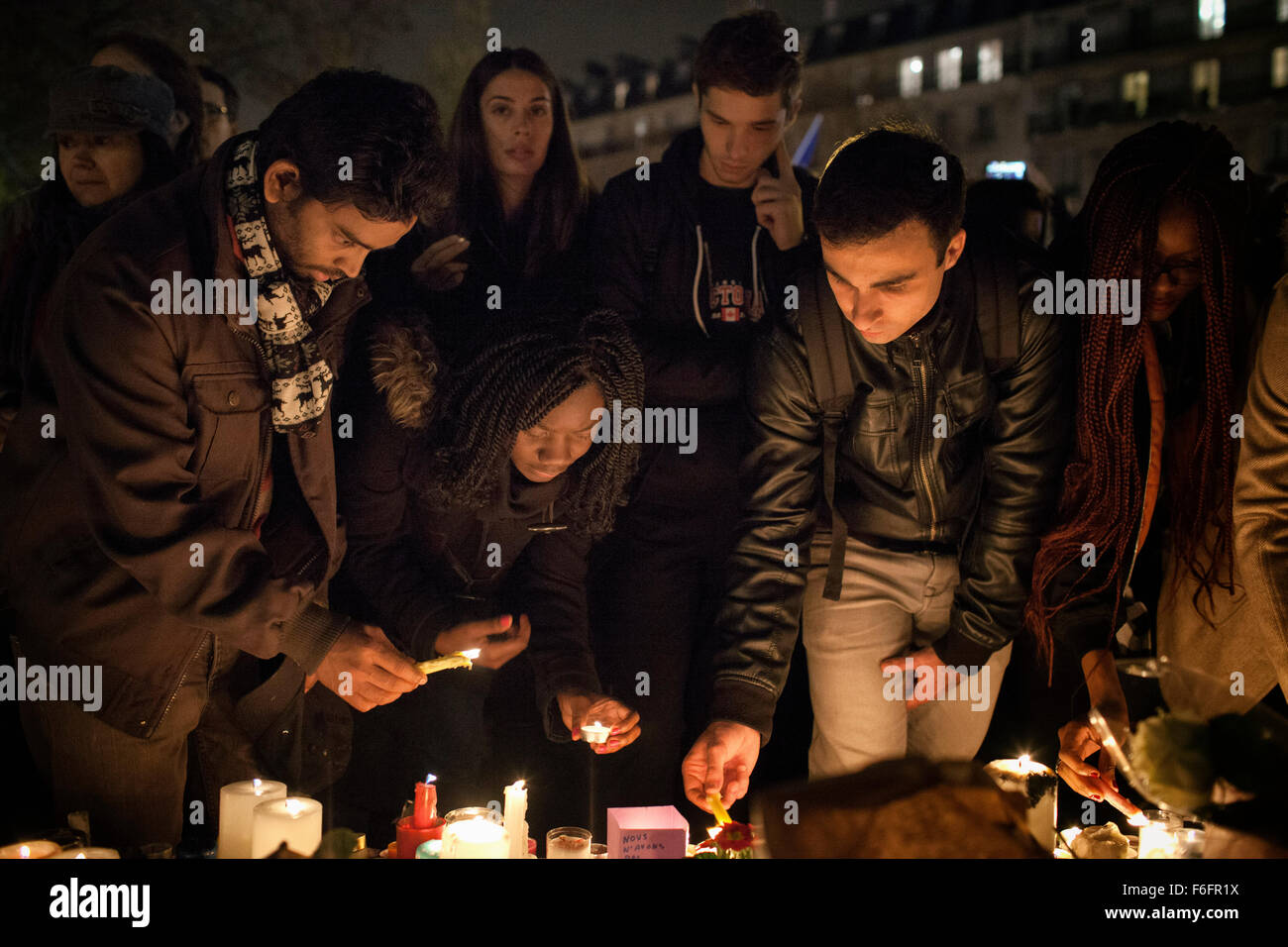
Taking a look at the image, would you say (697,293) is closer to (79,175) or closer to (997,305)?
(997,305)

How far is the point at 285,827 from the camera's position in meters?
2.07

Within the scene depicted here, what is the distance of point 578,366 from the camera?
9.42 feet

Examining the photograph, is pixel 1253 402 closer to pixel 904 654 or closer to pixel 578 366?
pixel 904 654

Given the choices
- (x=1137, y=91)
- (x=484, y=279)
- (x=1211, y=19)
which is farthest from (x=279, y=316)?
(x=1137, y=91)

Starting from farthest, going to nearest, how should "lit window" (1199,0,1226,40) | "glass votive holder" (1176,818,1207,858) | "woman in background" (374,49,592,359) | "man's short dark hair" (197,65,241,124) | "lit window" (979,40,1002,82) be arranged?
"lit window" (979,40,1002,82), "lit window" (1199,0,1226,40), "man's short dark hair" (197,65,241,124), "woman in background" (374,49,592,359), "glass votive holder" (1176,818,1207,858)

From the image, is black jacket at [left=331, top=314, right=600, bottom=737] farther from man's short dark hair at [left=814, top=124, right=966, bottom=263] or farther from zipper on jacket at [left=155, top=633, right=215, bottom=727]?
man's short dark hair at [left=814, top=124, right=966, bottom=263]

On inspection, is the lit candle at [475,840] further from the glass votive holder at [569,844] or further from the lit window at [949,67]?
the lit window at [949,67]

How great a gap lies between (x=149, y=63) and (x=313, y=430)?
1.56 m

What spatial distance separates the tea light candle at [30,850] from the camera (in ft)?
6.40

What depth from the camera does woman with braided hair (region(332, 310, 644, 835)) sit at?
286cm

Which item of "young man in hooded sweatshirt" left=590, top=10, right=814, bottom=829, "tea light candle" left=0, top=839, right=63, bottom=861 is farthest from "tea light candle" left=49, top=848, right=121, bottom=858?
"young man in hooded sweatshirt" left=590, top=10, right=814, bottom=829

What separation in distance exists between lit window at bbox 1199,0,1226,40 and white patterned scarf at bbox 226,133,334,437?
11.5 m

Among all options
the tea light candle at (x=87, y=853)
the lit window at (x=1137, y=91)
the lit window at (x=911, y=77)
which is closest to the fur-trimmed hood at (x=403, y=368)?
the tea light candle at (x=87, y=853)
